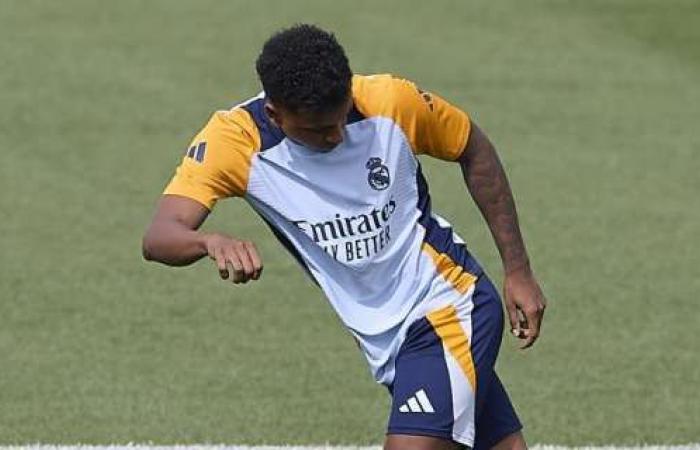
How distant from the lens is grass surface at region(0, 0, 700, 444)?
9.66m

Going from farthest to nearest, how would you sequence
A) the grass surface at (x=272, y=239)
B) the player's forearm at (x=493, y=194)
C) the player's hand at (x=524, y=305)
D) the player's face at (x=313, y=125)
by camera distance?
the grass surface at (x=272, y=239)
the player's forearm at (x=493, y=194)
the player's hand at (x=524, y=305)
the player's face at (x=313, y=125)

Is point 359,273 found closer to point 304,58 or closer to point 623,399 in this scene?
point 304,58

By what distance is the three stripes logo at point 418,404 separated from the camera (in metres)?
6.78

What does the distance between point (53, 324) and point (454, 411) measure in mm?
4584

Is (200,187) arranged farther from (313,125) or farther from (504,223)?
(504,223)

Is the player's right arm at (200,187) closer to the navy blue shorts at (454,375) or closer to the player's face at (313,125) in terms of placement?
the player's face at (313,125)

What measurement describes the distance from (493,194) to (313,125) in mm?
891

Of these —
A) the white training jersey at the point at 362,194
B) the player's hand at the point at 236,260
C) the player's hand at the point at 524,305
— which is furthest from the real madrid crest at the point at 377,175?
the player's hand at the point at 236,260

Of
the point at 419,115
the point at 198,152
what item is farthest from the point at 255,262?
the point at 419,115

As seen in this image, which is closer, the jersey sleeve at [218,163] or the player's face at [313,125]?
the player's face at [313,125]

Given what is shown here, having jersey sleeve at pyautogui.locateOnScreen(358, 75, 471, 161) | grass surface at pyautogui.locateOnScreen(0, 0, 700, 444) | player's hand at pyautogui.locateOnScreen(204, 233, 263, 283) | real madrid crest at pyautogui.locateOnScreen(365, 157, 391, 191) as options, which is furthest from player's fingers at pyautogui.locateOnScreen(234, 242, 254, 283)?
grass surface at pyautogui.locateOnScreen(0, 0, 700, 444)

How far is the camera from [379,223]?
22.4 feet

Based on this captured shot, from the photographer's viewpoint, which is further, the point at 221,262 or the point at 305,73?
the point at 305,73

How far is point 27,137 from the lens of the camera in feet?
50.9
